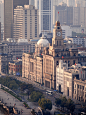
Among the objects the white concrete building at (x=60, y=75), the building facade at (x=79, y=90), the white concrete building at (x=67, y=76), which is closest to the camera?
the building facade at (x=79, y=90)

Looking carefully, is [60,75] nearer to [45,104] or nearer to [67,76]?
[67,76]

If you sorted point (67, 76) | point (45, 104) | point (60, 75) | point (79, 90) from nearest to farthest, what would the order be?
point (45, 104) → point (79, 90) → point (67, 76) → point (60, 75)

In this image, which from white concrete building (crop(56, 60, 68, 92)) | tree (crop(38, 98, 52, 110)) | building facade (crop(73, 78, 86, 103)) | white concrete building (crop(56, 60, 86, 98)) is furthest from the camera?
white concrete building (crop(56, 60, 68, 92))

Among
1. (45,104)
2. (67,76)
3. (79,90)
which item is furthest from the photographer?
(67,76)

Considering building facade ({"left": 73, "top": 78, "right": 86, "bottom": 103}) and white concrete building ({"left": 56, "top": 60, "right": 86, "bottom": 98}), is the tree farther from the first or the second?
white concrete building ({"left": 56, "top": 60, "right": 86, "bottom": 98})

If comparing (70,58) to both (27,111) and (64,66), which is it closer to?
(64,66)

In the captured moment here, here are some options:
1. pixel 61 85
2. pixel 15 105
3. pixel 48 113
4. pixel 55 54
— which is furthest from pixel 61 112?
pixel 55 54

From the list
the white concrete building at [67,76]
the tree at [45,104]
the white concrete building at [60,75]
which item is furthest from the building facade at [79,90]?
the tree at [45,104]

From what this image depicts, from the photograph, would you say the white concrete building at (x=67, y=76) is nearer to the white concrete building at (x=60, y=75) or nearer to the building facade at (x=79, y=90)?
the white concrete building at (x=60, y=75)

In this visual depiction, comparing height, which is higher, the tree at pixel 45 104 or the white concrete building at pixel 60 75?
the white concrete building at pixel 60 75

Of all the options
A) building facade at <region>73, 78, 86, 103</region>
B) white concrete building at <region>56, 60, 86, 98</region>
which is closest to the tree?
building facade at <region>73, 78, 86, 103</region>

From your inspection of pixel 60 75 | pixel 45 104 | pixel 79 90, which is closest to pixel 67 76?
pixel 60 75
